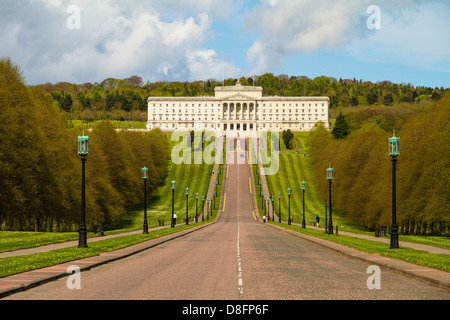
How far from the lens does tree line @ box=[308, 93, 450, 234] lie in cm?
4794

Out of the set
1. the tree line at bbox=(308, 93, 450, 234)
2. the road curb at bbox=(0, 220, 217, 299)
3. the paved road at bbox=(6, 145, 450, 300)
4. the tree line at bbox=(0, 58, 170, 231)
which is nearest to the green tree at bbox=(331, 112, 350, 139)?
the tree line at bbox=(308, 93, 450, 234)

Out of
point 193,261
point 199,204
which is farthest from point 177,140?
point 193,261

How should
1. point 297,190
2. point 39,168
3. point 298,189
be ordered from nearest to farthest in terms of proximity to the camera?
1. point 39,168
2. point 297,190
3. point 298,189

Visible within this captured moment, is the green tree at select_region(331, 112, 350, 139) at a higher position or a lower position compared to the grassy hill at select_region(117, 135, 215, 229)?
higher

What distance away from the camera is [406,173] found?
52344mm

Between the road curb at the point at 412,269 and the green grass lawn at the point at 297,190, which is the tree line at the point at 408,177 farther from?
the road curb at the point at 412,269

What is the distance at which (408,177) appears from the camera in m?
51.8

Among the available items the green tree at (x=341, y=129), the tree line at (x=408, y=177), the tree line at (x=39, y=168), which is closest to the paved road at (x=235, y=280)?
the tree line at (x=39, y=168)

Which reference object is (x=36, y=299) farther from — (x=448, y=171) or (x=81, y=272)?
(x=448, y=171)

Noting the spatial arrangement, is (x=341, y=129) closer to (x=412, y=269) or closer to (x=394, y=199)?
(x=394, y=199)

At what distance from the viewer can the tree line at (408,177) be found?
4794 centimetres

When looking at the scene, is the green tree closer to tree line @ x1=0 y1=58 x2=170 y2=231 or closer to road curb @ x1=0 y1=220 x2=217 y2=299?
tree line @ x1=0 y1=58 x2=170 y2=231

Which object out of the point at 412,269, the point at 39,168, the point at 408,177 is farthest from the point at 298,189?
the point at 412,269
